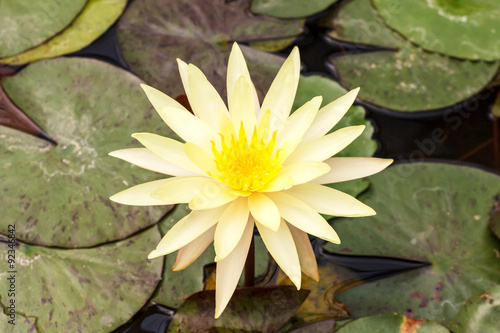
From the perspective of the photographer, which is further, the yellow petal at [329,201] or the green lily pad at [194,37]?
the green lily pad at [194,37]

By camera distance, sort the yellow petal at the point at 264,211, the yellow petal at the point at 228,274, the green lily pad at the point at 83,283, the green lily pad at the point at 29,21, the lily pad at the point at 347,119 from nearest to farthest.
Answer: the yellow petal at the point at 264,211, the yellow petal at the point at 228,274, the green lily pad at the point at 83,283, the lily pad at the point at 347,119, the green lily pad at the point at 29,21

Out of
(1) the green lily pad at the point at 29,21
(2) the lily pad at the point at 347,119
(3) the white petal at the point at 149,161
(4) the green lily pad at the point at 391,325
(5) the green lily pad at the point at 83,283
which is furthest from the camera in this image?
(1) the green lily pad at the point at 29,21

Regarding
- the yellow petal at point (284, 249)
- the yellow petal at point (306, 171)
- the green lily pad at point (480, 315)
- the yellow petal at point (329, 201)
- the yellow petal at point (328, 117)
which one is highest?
the yellow petal at point (328, 117)

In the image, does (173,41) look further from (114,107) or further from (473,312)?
Result: (473,312)

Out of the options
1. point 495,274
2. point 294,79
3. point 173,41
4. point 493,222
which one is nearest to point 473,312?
point 495,274

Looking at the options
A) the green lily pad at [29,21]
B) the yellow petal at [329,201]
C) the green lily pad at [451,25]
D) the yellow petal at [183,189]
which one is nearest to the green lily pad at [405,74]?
the green lily pad at [451,25]

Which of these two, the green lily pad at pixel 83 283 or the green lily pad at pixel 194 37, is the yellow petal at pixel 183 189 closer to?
the green lily pad at pixel 83 283

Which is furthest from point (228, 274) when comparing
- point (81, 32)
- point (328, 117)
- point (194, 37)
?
point (81, 32)

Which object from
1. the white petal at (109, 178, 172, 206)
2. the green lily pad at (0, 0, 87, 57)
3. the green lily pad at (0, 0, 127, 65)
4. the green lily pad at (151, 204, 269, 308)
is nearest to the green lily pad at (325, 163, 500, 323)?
the green lily pad at (151, 204, 269, 308)
